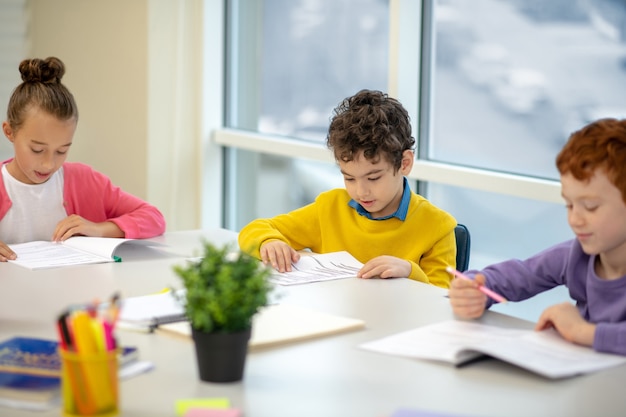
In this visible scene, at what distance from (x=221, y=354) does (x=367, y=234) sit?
1086 millimetres

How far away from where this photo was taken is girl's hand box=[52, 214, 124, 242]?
8.23ft

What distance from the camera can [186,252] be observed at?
2.46 meters

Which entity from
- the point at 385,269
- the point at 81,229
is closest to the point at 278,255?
the point at 385,269

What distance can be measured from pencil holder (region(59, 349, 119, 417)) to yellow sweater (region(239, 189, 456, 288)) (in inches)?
41.6

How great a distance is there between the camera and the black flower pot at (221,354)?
1.36 metres

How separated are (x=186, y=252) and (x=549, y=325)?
111cm

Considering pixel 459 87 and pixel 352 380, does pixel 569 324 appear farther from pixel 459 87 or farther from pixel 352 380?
pixel 459 87

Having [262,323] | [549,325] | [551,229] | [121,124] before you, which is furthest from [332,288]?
[121,124]

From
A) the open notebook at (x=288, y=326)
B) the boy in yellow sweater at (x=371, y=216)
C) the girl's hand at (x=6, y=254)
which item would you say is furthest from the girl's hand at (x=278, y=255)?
the girl's hand at (x=6, y=254)

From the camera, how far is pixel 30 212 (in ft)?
8.50

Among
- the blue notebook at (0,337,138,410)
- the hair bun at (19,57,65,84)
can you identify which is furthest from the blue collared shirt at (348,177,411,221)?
the blue notebook at (0,337,138,410)

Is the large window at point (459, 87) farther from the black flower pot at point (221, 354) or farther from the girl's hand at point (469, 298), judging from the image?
the black flower pot at point (221, 354)

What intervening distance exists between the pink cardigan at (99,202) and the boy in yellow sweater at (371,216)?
38 cm

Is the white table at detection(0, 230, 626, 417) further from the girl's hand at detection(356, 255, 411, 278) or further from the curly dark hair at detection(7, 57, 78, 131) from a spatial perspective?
the curly dark hair at detection(7, 57, 78, 131)
